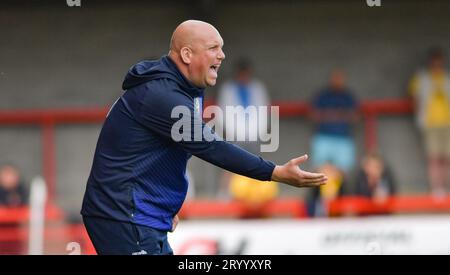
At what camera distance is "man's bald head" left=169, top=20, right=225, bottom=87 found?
21.8ft

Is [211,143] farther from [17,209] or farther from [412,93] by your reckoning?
[412,93]

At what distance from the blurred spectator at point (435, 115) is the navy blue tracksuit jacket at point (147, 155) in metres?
10.4

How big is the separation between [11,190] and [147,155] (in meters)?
8.45

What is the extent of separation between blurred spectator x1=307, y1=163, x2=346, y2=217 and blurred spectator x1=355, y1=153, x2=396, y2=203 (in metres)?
0.26

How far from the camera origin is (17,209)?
13836 millimetres

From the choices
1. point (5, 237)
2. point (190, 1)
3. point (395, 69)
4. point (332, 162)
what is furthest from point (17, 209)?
point (395, 69)

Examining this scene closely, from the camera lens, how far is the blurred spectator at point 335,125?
54.0 ft

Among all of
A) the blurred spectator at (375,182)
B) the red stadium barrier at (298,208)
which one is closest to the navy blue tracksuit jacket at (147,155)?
the red stadium barrier at (298,208)

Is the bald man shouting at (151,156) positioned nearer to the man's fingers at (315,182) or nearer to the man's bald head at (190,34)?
the man's bald head at (190,34)

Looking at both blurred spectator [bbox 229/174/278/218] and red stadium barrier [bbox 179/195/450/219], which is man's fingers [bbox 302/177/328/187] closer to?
red stadium barrier [bbox 179/195/450/219]

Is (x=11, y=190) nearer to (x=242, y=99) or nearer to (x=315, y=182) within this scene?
(x=242, y=99)

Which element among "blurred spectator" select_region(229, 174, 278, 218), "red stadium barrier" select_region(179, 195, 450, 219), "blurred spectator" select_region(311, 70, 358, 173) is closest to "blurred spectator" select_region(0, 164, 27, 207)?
"red stadium barrier" select_region(179, 195, 450, 219)
